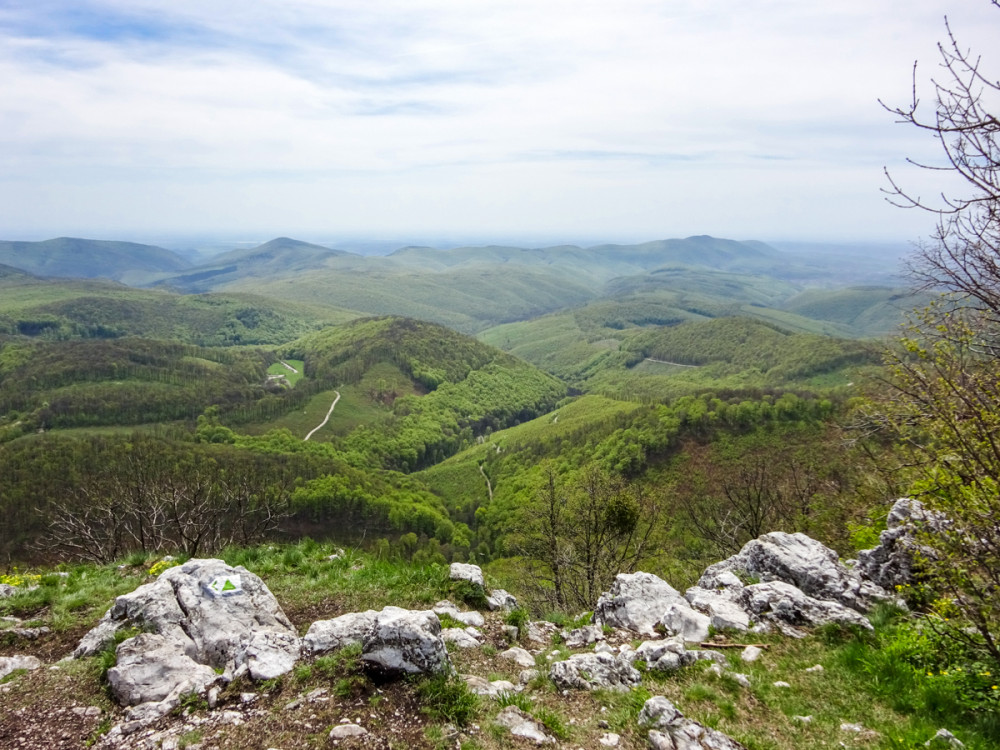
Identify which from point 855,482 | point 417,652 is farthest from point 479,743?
point 855,482

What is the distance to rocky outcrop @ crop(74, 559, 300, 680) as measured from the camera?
1119cm

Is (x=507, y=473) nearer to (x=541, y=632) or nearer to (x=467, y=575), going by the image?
(x=467, y=575)

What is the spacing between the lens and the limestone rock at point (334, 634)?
11422 millimetres

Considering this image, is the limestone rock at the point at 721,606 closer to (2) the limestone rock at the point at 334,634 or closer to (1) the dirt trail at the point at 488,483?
(2) the limestone rock at the point at 334,634

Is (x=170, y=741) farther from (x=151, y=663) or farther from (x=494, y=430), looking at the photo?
(x=494, y=430)

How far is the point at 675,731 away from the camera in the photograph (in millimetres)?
9250

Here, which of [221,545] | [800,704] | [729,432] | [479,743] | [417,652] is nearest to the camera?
[479,743]

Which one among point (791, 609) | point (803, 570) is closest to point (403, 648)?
point (791, 609)

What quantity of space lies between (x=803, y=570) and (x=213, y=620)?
58.4ft

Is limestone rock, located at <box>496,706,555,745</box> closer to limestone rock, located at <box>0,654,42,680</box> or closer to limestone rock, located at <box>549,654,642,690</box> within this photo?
limestone rock, located at <box>549,654,642,690</box>

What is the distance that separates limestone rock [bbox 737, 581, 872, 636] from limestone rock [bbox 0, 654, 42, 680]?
18706 mm

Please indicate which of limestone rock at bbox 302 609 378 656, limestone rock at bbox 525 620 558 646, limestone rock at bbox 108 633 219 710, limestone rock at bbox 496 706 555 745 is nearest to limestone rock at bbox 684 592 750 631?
limestone rock at bbox 525 620 558 646

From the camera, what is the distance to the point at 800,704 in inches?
399

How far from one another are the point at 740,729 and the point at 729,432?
91508mm
